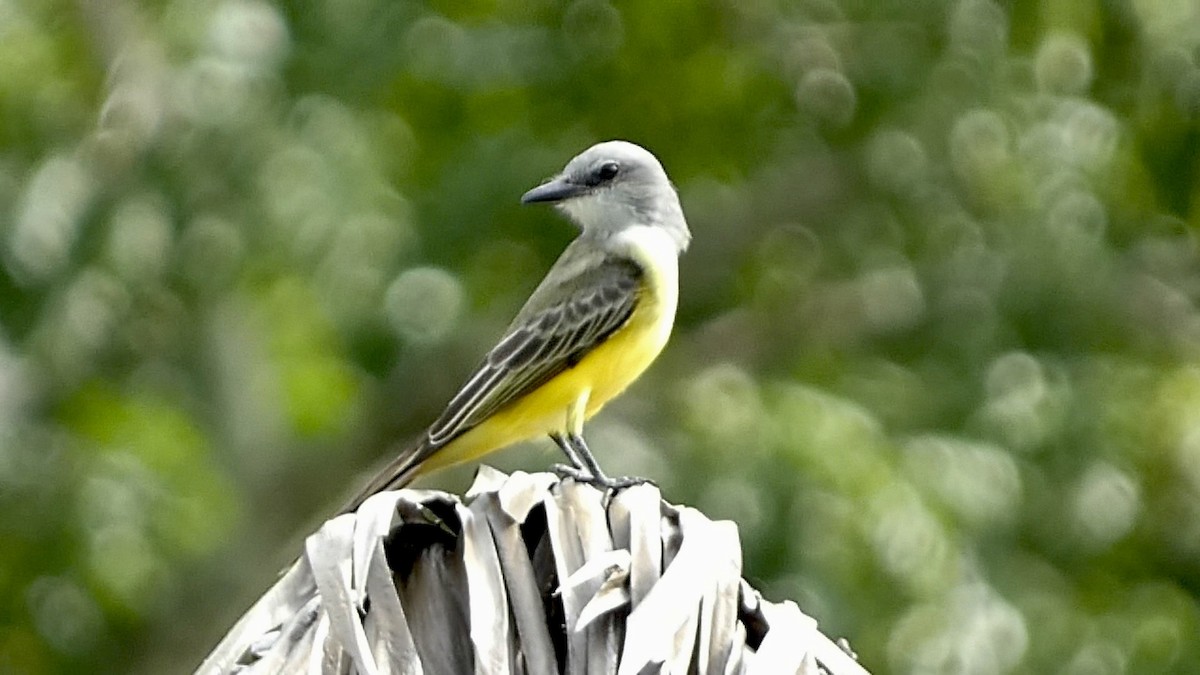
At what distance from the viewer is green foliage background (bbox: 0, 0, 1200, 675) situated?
8695 mm

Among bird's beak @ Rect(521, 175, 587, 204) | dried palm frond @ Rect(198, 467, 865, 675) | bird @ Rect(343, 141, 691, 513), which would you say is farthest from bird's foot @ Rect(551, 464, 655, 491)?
bird's beak @ Rect(521, 175, 587, 204)

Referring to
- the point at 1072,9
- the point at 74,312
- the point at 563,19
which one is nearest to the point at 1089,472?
the point at 1072,9

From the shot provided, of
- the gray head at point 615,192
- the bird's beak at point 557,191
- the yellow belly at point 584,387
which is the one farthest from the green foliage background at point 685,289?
the yellow belly at point 584,387

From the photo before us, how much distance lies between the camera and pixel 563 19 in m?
11.1

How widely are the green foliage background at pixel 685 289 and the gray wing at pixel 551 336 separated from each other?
3.12 m

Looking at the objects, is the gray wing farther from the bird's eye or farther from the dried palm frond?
the dried palm frond

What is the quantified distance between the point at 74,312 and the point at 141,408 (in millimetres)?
1820

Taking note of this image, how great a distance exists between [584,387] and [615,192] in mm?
683

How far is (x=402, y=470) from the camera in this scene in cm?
421

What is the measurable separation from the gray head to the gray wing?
Answer: 31 centimetres

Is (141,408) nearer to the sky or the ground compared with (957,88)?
nearer to the ground

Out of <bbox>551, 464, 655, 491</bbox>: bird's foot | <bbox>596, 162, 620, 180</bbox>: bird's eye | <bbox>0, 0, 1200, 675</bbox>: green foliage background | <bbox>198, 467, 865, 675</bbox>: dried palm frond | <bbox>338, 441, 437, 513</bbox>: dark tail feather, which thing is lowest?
<bbox>198, 467, 865, 675</bbox>: dried palm frond

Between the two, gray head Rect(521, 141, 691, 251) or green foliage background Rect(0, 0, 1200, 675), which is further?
green foliage background Rect(0, 0, 1200, 675)

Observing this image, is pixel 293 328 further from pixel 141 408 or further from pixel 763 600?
pixel 763 600
